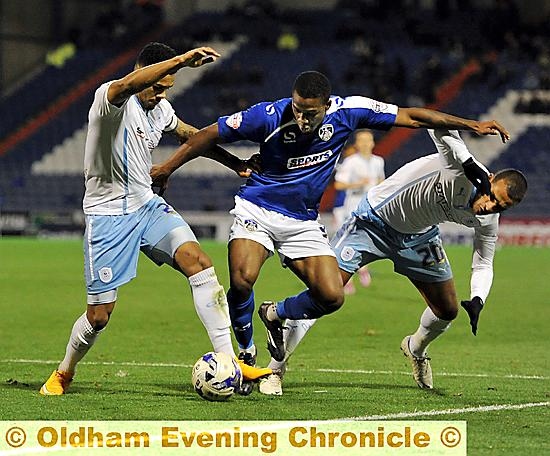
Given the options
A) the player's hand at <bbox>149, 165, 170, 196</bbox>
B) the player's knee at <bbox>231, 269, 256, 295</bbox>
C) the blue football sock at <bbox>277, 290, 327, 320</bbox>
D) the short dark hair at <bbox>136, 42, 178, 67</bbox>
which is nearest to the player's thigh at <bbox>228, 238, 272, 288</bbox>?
the player's knee at <bbox>231, 269, 256, 295</bbox>

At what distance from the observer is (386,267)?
2434 centimetres

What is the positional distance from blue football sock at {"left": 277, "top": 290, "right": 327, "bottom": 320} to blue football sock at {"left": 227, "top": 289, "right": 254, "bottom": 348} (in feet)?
0.80

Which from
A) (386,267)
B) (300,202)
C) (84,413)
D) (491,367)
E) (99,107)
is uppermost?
(99,107)

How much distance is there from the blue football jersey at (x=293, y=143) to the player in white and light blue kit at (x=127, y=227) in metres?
0.61

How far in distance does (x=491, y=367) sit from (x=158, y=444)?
15.8ft

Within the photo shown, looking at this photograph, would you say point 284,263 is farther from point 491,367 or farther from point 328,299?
point 491,367

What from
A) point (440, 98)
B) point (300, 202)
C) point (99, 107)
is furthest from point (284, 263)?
point (440, 98)

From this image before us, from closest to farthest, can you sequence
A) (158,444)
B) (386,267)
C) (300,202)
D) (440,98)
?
(158,444) < (300,202) < (386,267) < (440,98)

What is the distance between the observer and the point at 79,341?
27.6 feet

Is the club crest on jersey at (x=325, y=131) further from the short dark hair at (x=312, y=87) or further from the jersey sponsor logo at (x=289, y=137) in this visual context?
the short dark hair at (x=312, y=87)

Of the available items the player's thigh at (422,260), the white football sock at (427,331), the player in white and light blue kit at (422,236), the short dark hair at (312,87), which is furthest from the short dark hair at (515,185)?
the white football sock at (427,331)

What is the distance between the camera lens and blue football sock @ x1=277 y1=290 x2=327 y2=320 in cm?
859

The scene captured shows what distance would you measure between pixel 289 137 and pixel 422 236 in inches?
52.4

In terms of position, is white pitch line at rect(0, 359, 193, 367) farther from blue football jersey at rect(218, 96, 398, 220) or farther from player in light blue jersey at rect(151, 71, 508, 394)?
blue football jersey at rect(218, 96, 398, 220)
